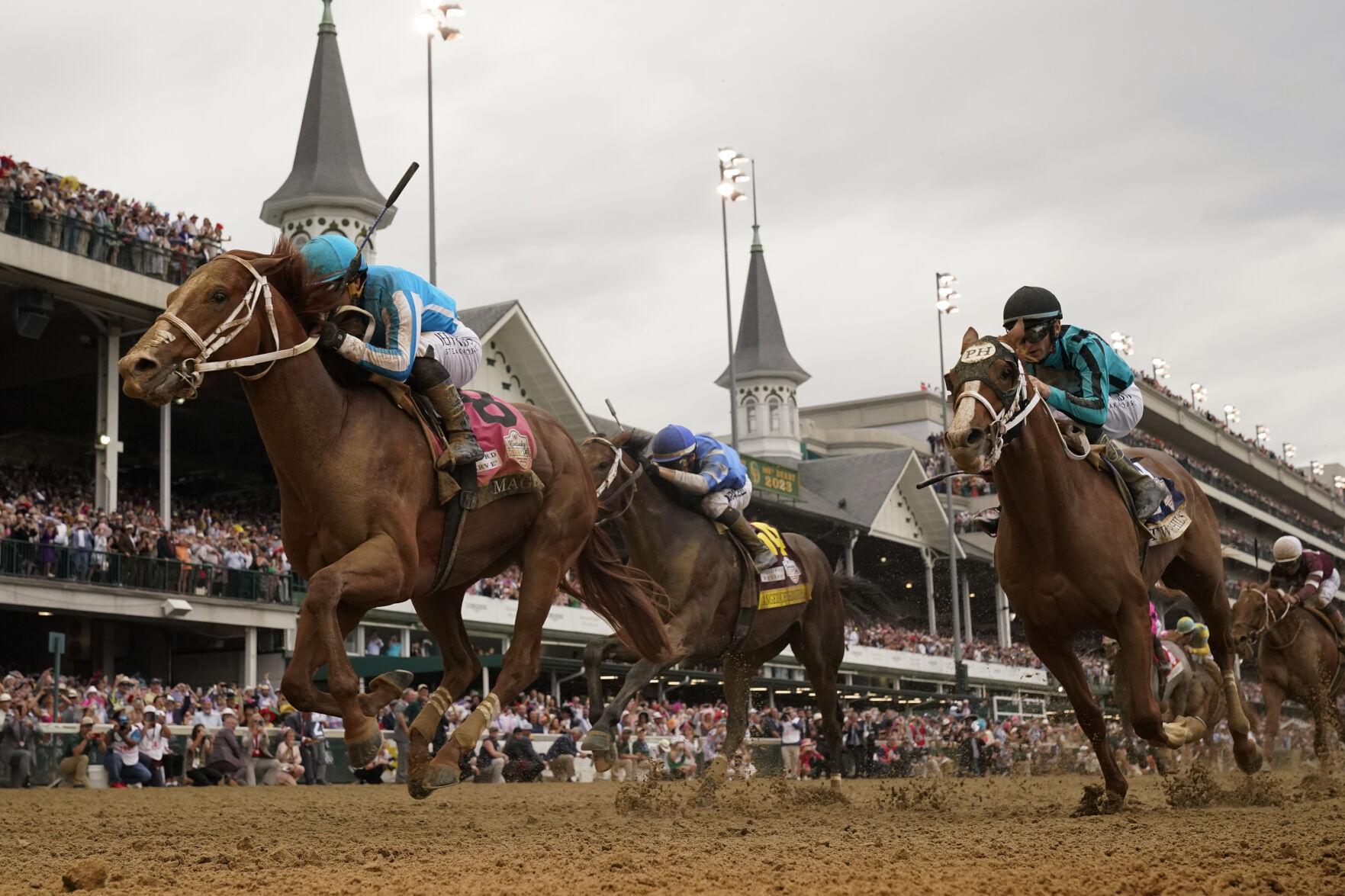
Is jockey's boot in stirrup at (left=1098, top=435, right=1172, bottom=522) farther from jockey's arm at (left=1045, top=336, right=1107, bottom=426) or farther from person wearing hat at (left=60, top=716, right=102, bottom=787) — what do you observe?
person wearing hat at (left=60, top=716, right=102, bottom=787)

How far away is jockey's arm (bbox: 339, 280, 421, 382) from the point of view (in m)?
6.97

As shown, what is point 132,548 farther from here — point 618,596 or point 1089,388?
point 1089,388

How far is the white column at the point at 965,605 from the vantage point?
4925cm

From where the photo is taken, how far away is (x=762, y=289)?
Answer: 66500 mm

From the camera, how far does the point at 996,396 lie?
7.30 metres

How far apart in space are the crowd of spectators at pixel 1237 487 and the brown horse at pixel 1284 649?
52.9 metres

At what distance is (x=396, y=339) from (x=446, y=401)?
1.37 ft

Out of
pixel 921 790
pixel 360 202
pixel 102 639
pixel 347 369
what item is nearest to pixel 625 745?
pixel 102 639

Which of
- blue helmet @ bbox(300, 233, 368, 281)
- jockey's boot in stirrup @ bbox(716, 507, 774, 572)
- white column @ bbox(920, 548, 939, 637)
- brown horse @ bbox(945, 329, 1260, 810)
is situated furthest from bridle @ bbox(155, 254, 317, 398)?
white column @ bbox(920, 548, 939, 637)

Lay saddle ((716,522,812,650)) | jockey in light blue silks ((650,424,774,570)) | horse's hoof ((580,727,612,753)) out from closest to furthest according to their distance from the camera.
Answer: horse's hoof ((580,727,612,753))
jockey in light blue silks ((650,424,774,570))
saddle ((716,522,812,650))

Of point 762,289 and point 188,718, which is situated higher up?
point 762,289

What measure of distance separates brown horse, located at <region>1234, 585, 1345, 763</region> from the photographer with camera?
38.9 feet

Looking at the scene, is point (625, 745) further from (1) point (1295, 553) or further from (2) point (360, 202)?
(2) point (360, 202)

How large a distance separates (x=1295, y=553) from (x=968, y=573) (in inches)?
1581
